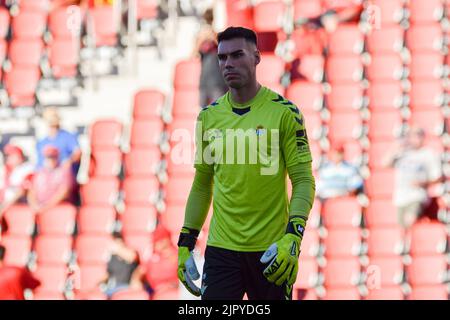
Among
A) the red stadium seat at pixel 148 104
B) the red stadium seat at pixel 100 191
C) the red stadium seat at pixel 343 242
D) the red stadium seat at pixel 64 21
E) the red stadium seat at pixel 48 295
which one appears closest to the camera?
the red stadium seat at pixel 343 242

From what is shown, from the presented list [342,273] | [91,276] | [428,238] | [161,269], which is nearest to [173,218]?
[161,269]

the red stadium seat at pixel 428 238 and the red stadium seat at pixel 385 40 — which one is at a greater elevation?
the red stadium seat at pixel 385 40

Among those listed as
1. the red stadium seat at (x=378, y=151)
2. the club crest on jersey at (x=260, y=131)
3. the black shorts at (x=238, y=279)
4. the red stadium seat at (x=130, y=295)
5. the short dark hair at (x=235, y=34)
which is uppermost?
the short dark hair at (x=235, y=34)

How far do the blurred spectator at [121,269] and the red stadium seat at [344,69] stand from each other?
223cm

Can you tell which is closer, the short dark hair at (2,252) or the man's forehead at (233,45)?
the man's forehead at (233,45)

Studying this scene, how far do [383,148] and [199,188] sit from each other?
389 centimetres

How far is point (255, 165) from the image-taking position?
3252mm

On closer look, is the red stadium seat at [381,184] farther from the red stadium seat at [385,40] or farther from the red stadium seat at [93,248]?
the red stadium seat at [93,248]

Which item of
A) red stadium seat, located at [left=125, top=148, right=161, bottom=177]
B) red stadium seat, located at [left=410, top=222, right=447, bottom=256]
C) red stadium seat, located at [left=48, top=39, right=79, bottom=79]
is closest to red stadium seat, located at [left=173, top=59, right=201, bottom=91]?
red stadium seat, located at [left=125, top=148, right=161, bottom=177]

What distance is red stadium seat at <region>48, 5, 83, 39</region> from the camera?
770 cm

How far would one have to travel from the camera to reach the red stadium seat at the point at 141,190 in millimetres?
7234

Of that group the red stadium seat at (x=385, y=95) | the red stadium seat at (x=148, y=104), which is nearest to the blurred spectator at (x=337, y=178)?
the red stadium seat at (x=385, y=95)

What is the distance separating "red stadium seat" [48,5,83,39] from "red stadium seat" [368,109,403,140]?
272 cm
